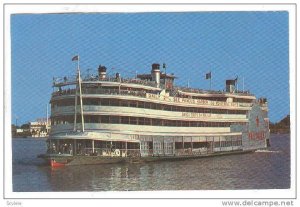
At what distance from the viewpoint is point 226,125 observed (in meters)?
10.9

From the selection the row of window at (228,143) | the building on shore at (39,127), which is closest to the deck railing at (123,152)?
the building on shore at (39,127)

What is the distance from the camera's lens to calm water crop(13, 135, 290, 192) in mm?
7371

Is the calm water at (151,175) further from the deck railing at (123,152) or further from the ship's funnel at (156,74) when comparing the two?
the ship's funnel at (156,74)

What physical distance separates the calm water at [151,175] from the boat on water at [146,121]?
26 cm

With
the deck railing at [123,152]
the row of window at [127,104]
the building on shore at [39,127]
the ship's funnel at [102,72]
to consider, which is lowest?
the deck railing at [123,152]

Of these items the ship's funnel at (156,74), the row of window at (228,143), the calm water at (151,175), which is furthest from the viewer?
the row of window at (228,143)

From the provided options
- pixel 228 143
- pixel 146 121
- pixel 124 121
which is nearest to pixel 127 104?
pixel 124 121

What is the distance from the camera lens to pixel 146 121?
31.2ft

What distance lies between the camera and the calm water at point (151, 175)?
737 cm

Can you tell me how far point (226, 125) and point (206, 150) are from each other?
2.10ft

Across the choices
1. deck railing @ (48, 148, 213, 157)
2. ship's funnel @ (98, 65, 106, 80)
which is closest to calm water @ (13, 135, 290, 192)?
deck railing @ (48, 148, 213, 157)
